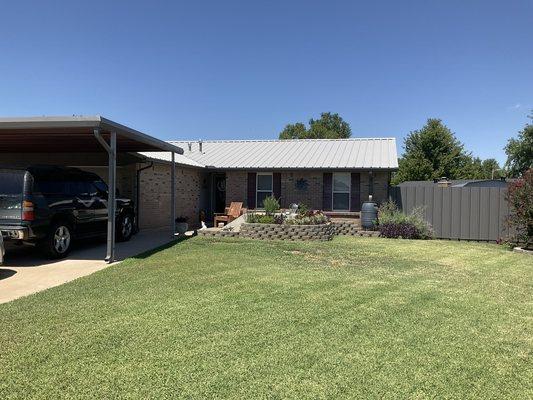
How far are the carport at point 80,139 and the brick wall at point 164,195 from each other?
5.23 feet

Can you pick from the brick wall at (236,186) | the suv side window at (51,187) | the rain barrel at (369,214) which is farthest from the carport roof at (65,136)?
the rain barrel at (369,214)

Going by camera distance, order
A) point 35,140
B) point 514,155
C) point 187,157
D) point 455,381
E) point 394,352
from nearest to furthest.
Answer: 1. point 455,381
2. point 394,352
3. point 35,140
4. point 187,157
5. point 514,155

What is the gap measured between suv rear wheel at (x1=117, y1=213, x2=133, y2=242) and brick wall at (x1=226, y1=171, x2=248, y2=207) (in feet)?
21.9

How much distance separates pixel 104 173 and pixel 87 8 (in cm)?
514

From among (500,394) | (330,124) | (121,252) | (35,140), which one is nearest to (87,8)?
(35,140)

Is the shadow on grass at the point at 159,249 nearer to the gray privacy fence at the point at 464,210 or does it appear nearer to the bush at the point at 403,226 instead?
the bush at the point at 403,226

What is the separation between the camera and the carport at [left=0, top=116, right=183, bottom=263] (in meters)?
8.21

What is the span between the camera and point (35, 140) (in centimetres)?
1134

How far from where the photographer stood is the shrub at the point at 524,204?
11266 millimetres

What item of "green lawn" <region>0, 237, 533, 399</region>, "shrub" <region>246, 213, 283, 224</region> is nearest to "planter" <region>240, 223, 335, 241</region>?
"shrub" <region>246, 213, 283, 224</region>

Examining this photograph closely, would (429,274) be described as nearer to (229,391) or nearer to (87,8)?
(229,391)

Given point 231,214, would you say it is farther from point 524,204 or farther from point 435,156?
point 435,156

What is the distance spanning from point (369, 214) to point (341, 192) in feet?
7.28

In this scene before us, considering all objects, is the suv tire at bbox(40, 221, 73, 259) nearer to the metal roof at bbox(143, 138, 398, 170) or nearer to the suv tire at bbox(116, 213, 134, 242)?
the suv tire at bbox(116, 213, 134, 242)
